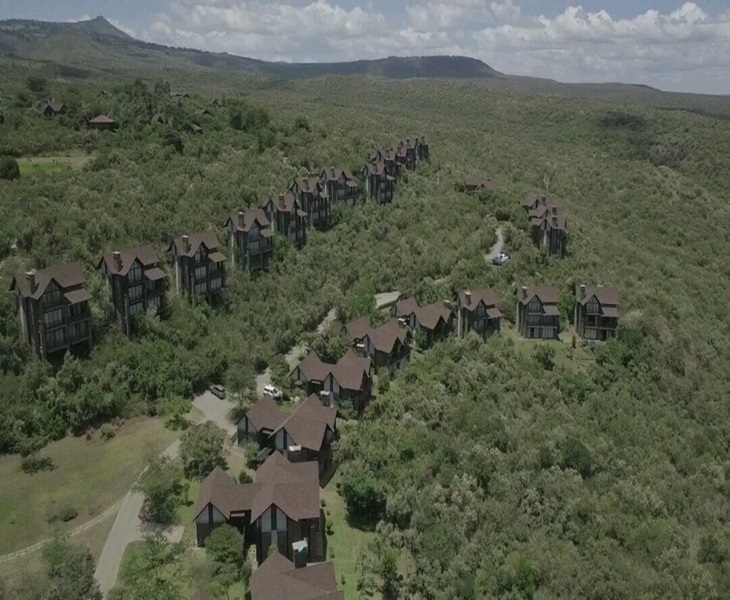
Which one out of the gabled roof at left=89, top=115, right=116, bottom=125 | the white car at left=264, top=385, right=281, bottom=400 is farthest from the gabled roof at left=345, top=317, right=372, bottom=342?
the gabled roof at left=89, top=115, right=116, bottom=125

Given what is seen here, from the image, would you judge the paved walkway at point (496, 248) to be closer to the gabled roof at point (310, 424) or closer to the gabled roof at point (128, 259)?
the gabled roof at point (310, 424)

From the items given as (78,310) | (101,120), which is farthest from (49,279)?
(101,120)

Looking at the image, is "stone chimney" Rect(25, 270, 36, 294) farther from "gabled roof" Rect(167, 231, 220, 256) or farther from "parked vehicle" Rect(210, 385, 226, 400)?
"parked vehicle" Rect(210, 385, 226, 400)

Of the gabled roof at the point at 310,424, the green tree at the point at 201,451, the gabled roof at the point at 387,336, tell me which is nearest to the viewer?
the green tree at the point at 201,451

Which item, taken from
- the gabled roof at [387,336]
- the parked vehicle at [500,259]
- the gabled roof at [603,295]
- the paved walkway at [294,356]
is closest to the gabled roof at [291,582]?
the paved walkway at [294,356]

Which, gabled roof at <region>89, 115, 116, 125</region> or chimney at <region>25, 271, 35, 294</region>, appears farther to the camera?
gabled roof at <region>89, 115, 116, 125</region>

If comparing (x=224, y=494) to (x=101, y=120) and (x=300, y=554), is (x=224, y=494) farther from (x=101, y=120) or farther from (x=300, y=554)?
(x=101, y=120)
